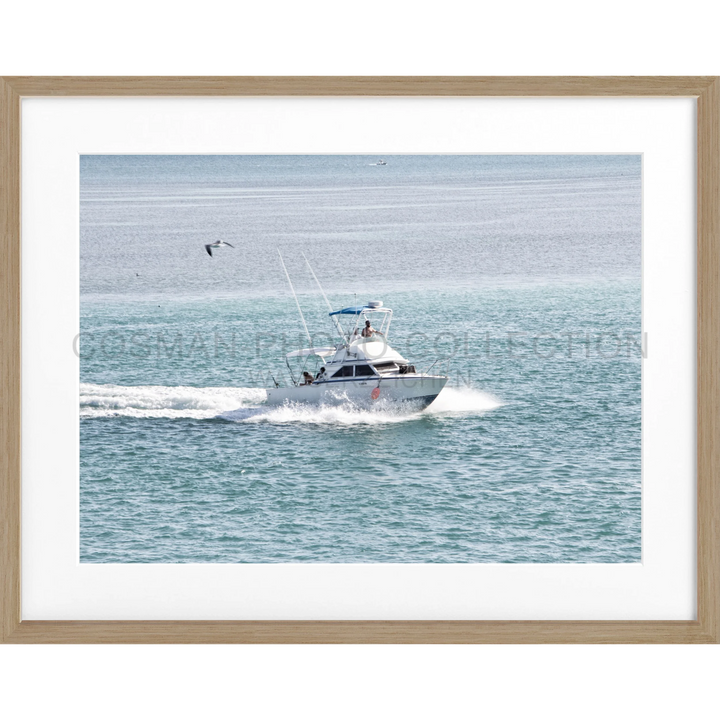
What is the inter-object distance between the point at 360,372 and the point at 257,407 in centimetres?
152

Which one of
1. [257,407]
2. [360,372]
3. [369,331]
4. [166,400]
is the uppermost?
[369,331]

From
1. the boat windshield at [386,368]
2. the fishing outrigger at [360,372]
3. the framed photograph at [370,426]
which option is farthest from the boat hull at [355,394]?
the framed photograph at [370,426]

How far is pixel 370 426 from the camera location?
525 inches

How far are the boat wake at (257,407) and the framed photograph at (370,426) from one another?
109 mm

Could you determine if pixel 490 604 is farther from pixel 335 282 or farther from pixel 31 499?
pixel 335 282

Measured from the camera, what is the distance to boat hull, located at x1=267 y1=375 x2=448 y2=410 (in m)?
14.1

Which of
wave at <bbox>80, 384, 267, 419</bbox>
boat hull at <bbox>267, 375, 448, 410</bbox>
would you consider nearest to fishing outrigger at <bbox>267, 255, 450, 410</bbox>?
boat hull at <bbox>267, 375, 448, 410</bbox>

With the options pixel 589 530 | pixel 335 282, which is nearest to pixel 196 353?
pixel 335 282

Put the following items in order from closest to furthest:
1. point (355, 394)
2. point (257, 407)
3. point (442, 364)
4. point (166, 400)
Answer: point (442, 364)
point (166, 400)
point (257, 407)
point (355, 394)

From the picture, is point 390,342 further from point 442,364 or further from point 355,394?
point 355,394

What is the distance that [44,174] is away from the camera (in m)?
7.84

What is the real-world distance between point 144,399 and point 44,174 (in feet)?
15.5

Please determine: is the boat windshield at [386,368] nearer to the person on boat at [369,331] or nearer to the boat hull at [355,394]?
the boat hull at [355,394]

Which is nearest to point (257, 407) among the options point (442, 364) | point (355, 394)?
point (355, 394)
